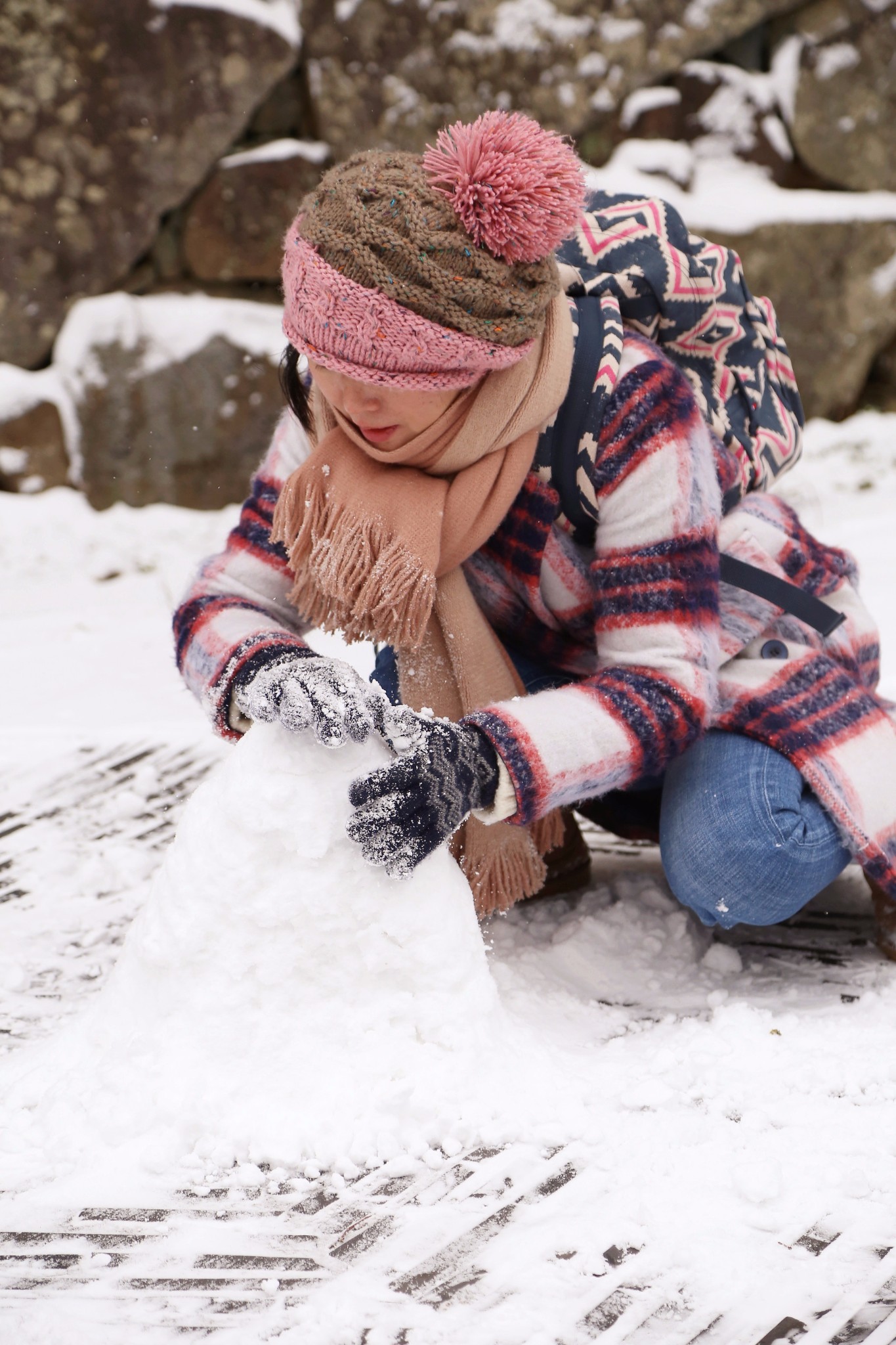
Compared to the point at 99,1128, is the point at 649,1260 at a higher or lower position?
lower

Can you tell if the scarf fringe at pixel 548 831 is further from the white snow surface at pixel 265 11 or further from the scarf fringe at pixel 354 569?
the white snow surface at pixel 265 11

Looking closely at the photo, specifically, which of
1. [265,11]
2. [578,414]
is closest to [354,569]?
[578,414]

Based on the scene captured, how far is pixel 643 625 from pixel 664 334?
404mm

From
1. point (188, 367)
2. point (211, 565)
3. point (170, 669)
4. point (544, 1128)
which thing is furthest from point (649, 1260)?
point (188, 367)

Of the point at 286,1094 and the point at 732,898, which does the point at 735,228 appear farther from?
the point at 286,1094

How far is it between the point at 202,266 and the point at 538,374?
8.76 ft

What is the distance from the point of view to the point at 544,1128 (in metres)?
1.35

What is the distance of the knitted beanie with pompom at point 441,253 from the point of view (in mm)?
1344

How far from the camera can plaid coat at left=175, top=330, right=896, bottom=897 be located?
1.52 m

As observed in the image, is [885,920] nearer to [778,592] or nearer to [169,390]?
[778,592]

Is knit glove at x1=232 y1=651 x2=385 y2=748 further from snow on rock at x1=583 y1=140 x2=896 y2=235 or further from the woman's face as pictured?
snow on rock at x1=583 y1=140 x2=896 y2=235

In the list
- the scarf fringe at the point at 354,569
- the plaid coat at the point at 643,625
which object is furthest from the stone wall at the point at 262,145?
the scarf fringe at the point at 354,569

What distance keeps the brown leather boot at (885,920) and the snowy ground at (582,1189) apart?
0.11 feet

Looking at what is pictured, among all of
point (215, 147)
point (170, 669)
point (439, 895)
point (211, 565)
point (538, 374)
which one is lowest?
point (170, 669)
